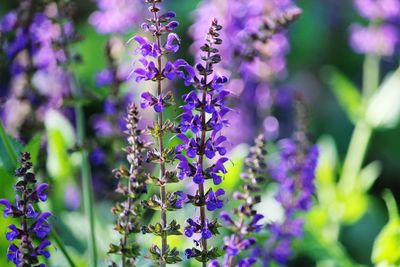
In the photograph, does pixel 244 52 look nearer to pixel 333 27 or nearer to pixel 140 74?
pixel 140 74

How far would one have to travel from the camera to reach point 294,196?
3373mm

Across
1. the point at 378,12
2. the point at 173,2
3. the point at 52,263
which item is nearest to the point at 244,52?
the point at 52,263

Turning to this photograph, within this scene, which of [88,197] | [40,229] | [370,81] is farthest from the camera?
[370,81]

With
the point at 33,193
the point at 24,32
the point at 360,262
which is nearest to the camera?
the point at 33,193

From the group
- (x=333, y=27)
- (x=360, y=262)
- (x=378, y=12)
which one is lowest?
(x=360, y=262)

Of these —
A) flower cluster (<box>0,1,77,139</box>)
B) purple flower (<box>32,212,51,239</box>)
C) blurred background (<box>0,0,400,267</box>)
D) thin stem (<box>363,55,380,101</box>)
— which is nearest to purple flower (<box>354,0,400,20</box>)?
thin stem (<box>363,55,380,101</box>)

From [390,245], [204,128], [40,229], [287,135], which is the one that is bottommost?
[390,245]

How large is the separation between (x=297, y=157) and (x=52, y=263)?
1.28 metres

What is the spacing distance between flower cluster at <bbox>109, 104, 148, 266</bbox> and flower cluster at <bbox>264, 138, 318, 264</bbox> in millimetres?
1125

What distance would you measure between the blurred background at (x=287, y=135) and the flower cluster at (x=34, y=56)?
0.06m

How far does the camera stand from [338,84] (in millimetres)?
4578

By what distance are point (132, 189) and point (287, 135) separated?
432 cm

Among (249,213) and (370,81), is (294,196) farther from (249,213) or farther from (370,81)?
(370,81)

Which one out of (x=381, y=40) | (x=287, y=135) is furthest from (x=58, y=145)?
(x=287, y=135)
